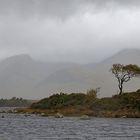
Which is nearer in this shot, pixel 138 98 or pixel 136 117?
pixel 136 117

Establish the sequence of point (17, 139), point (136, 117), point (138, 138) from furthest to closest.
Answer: point (136, 117), point (138, 138), point (17, 139)

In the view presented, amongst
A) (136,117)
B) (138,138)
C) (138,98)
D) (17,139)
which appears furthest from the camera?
(138,98)

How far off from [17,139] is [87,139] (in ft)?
41.1

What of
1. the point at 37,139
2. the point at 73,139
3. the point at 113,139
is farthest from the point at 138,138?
the point at 37,139

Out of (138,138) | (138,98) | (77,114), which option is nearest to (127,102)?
(138,98)

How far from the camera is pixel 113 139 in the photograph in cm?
8544

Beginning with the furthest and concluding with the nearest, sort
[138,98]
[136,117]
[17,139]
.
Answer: [138,98] → [136,117] → [17,139]

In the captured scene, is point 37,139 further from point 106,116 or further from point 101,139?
point 106,116

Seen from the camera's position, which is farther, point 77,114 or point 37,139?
point 77,114

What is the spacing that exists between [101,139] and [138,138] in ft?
23.9

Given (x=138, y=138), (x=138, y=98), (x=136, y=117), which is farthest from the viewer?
(x=138, y=98)

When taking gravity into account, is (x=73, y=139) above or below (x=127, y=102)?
below

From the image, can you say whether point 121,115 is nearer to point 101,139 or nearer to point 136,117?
point 136,117

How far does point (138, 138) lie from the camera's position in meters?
88.1
